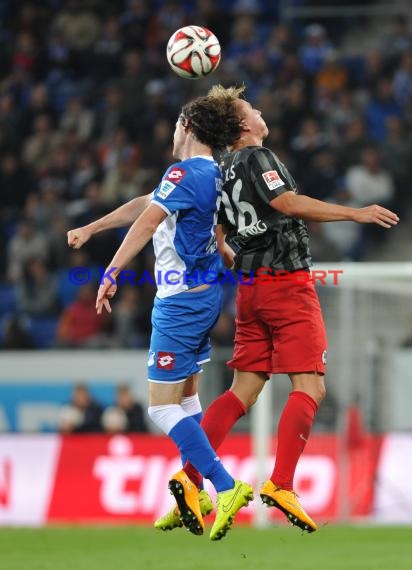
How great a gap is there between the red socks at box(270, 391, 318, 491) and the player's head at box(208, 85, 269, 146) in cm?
138

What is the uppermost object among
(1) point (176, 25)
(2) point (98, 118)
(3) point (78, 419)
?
(1) point (176, 25)

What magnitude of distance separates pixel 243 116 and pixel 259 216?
21.5 inches

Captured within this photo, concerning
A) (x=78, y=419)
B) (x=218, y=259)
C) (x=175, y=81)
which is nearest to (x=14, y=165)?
(x=175, y=81)

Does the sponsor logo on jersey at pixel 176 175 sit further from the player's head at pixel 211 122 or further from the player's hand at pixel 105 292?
the player's hand at pixel 105 292

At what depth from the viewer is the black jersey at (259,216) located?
638 centimetres

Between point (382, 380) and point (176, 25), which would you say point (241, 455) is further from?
point (176, 25)

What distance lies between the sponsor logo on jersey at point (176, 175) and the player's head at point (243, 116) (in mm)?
384

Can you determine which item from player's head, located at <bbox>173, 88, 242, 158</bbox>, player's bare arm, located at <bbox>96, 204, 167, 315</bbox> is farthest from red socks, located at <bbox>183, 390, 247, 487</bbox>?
player's head, located at <bbox>173, 88, 242, 158</bbox>

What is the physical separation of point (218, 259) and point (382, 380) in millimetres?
5341

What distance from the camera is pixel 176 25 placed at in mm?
16938

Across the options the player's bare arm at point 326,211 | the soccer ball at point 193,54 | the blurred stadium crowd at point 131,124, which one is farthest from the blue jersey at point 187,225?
the blurred stadium crowd at point 131,124

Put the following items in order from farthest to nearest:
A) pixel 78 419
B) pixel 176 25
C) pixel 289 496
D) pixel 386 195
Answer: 1. pixel 176 25
2. pixel 386 195
3. pixel 78 419
4. pixel 289 496

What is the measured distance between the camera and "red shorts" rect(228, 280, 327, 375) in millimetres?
6449

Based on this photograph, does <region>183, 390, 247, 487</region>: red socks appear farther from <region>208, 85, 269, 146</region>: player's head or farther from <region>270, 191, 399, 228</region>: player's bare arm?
<region>208, 85, 269, 146</region>: player's head
